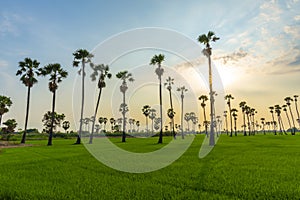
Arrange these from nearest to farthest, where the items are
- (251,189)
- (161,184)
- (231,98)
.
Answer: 1. (251,189)
2. (161,184)
3. (231,98)

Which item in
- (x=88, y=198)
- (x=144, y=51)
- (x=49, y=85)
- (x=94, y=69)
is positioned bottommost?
(x=88, y=198)

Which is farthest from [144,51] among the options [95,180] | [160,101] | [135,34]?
[160,101]

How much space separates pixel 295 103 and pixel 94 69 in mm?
114732

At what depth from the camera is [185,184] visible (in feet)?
34.0

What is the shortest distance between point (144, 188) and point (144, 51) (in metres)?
12.4

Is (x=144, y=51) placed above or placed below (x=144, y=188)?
above

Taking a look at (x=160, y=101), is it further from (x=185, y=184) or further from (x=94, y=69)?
(x=185, y=184)

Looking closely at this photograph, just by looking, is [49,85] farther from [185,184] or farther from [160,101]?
[185,184]

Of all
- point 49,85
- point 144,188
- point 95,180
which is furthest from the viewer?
point 49,85

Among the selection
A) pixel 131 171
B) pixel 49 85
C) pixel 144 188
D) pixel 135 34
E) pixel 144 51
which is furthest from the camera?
pixel 49 85

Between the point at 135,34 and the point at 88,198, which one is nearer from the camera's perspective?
the point at 88,198

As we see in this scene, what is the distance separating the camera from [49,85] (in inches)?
2018

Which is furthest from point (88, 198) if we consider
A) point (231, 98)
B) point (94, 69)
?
point (231, 98)

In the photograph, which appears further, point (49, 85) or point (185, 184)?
point (49, 85)
